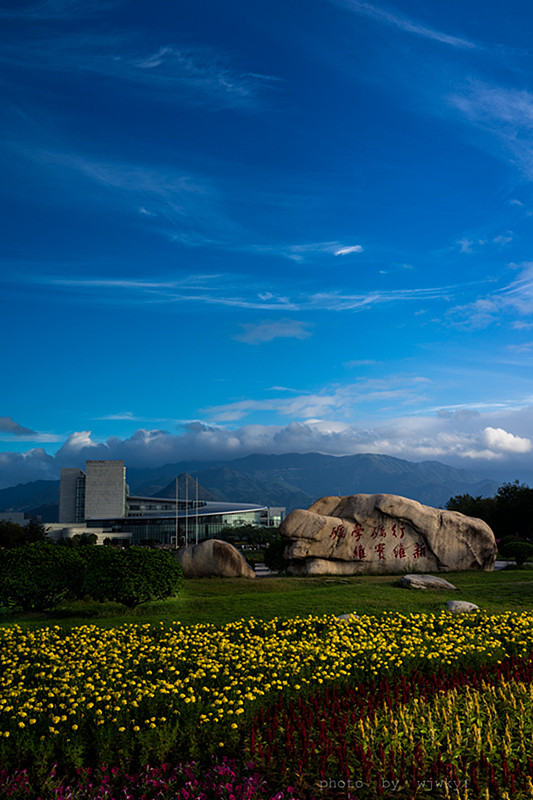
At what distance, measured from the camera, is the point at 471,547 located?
76.2 ft

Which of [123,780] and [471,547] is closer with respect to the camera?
[123,780]

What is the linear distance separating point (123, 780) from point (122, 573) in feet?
28.5

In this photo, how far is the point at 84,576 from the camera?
13.5 m

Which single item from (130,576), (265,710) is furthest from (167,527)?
(265,710)

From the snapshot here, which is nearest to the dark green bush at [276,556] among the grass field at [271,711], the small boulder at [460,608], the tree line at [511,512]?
the small boulder at [460,608]

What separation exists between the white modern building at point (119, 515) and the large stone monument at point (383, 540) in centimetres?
4216

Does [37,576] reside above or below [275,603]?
above

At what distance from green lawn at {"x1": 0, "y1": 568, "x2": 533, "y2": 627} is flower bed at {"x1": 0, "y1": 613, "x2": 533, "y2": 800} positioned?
3074mm

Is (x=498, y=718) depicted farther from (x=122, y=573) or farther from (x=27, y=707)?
(x=122, y=573)

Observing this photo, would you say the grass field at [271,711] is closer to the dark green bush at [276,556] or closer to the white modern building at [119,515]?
the dark green bush at [276,556]

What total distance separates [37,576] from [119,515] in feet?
208

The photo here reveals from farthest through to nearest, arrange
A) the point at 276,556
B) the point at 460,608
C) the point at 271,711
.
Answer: the point at 276,556, the point at 460,608, the point at 271,711

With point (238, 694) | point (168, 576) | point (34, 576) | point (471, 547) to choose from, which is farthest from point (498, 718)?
point (471, 547)

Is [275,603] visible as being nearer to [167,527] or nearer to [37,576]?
[37,576]
